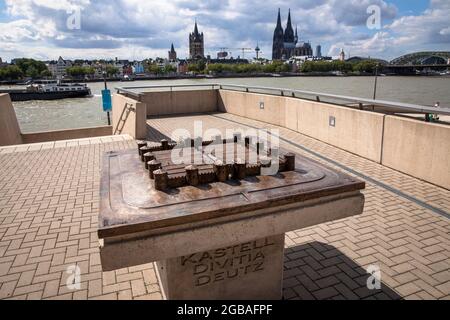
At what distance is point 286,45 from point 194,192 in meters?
182

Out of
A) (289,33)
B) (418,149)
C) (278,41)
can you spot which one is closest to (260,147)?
(418,149)

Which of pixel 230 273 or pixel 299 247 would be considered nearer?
pixel 230 273

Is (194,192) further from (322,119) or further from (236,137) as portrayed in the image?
(322,119)

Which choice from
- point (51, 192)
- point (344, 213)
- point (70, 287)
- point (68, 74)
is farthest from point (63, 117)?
point (68, 74)

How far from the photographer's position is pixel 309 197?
7.96 ft

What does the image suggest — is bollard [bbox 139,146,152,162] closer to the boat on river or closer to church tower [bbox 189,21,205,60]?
the boat on river

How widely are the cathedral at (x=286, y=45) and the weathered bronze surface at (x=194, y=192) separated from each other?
573 feet

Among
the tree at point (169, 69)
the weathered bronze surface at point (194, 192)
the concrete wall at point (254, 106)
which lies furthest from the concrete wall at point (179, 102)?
Answer: the tree at point (169, 69)

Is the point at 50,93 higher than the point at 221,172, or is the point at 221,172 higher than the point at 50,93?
the point at 50,93

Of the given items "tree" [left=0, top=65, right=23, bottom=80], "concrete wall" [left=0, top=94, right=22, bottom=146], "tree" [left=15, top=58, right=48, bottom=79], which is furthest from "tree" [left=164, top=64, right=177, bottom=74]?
"concrete wall" [left=0, top=94, right=22, bottom=146]

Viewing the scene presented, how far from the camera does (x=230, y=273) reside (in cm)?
275

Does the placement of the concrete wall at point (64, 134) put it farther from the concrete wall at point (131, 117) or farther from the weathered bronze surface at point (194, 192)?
the weathered bronze surface at point (194, 192)

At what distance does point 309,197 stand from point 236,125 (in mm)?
9352

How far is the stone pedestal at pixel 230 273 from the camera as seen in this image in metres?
2.59
